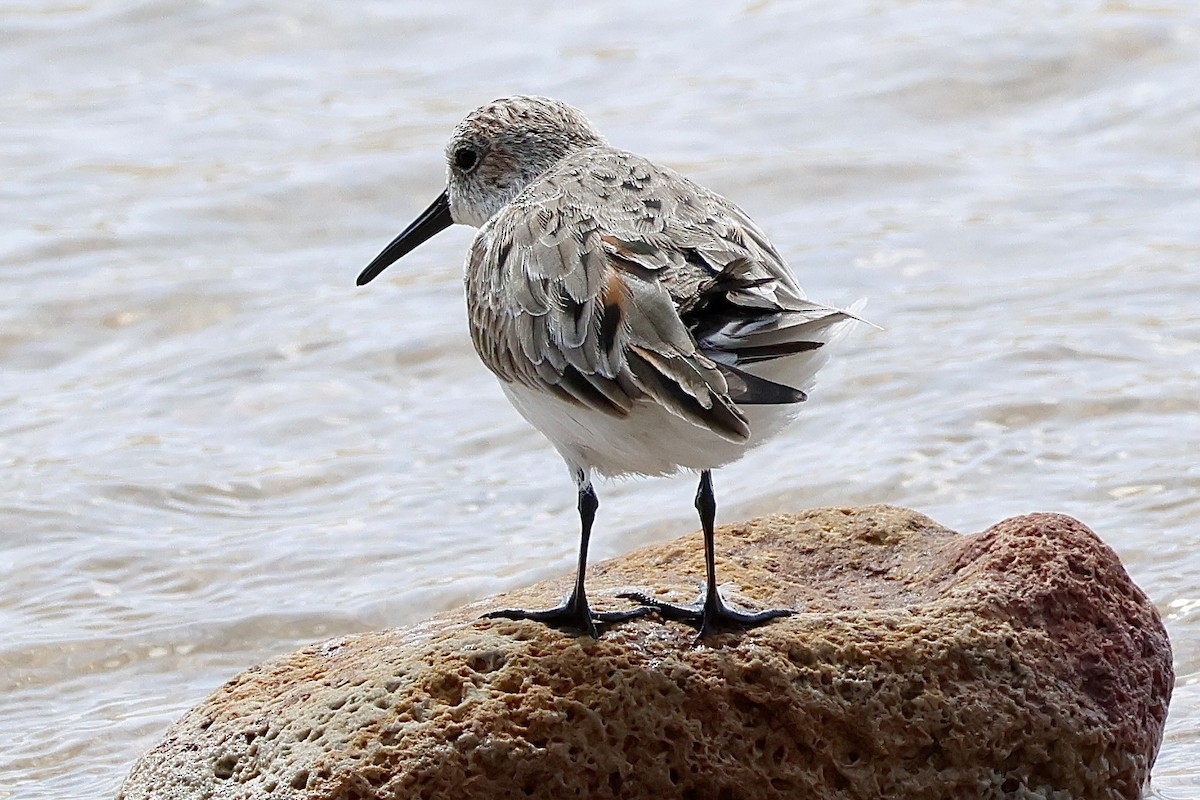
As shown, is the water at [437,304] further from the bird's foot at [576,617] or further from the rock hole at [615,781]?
the rock hole at [615,781]

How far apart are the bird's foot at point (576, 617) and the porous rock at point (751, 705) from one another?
6 centimetres

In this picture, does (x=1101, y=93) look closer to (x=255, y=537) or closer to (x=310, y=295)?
(x=310, y=295)

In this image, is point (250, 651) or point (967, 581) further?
point (250, 651)

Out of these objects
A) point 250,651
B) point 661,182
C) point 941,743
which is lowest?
point 250,651

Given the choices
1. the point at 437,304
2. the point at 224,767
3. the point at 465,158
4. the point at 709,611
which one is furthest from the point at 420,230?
the point at 437,304

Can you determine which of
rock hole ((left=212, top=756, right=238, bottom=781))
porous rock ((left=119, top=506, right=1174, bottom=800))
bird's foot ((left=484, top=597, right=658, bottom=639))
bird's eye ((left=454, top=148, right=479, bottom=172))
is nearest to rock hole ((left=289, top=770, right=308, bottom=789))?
porous rock ((left=119, top=506, right=1174, bottom=800))

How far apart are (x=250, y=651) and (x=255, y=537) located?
1.09m

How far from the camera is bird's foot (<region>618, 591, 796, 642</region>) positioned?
17.9 feet

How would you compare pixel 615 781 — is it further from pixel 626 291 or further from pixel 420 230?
pixel 420 230

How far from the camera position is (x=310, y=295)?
37.4 feet

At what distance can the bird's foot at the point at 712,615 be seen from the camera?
5461mm

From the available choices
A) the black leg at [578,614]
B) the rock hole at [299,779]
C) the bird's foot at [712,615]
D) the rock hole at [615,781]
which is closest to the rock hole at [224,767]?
the rock hole at [299,779]

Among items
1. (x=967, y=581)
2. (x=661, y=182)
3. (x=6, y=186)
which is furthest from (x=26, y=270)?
(x=967, y=581)

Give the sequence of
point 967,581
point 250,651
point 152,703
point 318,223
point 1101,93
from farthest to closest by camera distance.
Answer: point 1101,93, point 318,223, point 250,651, point 152,703, point 967,581
